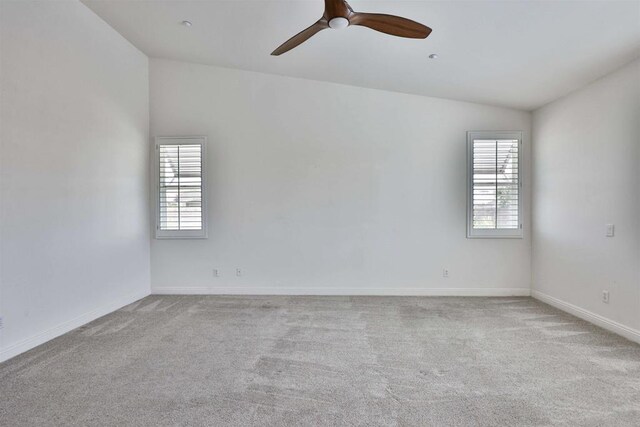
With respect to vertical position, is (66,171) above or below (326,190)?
above

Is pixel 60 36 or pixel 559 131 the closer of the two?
pixel 60 36

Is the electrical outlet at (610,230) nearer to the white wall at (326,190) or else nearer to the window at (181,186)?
the white wall at (326,190)

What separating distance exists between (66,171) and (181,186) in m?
1.42

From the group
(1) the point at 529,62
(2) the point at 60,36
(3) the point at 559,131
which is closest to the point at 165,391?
(2) the point at 60,36

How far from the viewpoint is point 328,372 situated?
92.0 inches

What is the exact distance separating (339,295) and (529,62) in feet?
11.3

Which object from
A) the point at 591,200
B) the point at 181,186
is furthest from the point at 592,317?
the point at 181,186

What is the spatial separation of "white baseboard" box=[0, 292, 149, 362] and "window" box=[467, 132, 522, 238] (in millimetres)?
4642

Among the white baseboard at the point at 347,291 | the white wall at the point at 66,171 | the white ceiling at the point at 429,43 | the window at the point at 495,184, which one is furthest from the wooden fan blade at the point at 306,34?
the white baseboard at the point at 347,291

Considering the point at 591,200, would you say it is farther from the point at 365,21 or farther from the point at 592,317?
the point at 365,21

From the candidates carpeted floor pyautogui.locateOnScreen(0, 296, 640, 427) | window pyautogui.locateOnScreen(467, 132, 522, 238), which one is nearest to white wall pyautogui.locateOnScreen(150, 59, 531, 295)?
window pyautogui.locateOnScreen(467, 132, 522, 238)

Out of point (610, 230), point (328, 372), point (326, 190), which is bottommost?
point (328, 372)

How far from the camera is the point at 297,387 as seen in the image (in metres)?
2.14

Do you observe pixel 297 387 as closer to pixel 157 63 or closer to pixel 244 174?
pixel 244 174
